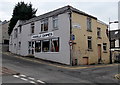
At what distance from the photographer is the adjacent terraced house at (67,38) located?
19.5m

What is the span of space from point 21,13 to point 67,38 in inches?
887

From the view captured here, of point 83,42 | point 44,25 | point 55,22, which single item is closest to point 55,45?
point 55,22

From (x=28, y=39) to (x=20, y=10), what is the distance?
15.8 metres

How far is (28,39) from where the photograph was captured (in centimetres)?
2566

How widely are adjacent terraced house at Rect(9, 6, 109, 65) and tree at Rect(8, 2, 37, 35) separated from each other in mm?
12238

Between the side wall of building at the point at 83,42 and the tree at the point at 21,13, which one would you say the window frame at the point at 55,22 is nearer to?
the side wall of building at the point at 83,42

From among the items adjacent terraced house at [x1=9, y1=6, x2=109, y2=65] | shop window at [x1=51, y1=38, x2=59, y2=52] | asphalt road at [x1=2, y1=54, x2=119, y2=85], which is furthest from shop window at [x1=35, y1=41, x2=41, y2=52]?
asphalt road at [x1=2, y1=54, x2=119, y2=85]

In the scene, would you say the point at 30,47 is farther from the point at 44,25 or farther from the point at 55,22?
the point at 55,22

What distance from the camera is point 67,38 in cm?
1925

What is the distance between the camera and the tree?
3853 centimetres

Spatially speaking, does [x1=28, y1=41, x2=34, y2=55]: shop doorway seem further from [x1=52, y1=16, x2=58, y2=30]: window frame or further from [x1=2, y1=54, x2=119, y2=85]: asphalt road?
[x1=2, y1=54, x2=119, y2=85]: asphalt road

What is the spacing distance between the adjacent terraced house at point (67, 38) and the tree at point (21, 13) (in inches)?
482

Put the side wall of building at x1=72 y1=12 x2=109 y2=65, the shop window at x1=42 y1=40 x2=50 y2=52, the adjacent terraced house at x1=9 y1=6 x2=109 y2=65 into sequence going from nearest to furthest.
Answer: the adjacent terraced house at x1=9 y1=6 x2=109 y2=65
the side wall of building at x1=72 y1=12 x2=109 y2=65
the shop window at x1=42 y1=40 x2=50 y2=52

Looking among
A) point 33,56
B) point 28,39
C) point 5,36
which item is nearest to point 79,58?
point 33,56
